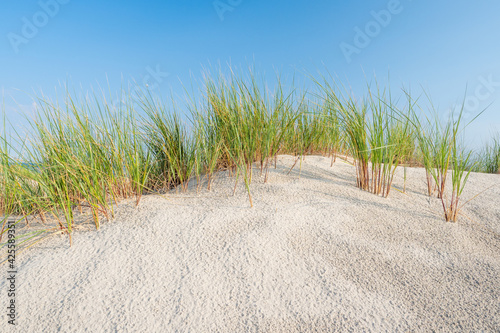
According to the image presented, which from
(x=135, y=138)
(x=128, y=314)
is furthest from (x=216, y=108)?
(x=128, y=314)

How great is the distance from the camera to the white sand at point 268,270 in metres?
1.19

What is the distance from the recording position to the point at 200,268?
1401 millimetres

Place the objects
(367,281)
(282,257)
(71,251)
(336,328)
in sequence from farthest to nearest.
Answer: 1. (71,251)
2. (282,257)
3. (367,281)
4. (336,328)

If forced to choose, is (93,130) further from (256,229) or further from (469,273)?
(469,273)

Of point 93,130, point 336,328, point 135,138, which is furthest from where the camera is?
point 135,138

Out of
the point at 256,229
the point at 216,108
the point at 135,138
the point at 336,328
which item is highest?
the point at 216,108

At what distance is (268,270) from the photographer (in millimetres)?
1387

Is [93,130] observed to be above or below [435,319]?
above

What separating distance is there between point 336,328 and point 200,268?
627mm

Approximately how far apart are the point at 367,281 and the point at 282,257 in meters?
0.39

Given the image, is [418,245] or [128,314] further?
[418,245]

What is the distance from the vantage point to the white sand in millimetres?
1187

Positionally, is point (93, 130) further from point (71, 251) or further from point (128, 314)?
point (128, 314)

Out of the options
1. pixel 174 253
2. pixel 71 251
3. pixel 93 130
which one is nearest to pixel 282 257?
pixel 174 253
